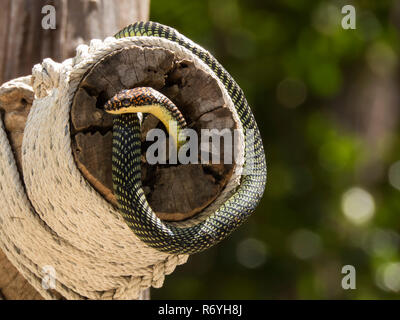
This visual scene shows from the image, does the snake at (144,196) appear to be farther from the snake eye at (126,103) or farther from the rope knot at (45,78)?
the rope knot at (45,78)

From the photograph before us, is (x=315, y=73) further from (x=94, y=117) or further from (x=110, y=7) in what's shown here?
(x=94, y=117)

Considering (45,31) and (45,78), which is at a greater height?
(45,31)

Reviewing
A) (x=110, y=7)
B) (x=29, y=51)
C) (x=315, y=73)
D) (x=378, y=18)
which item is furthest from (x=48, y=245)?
(x=378, y=18)

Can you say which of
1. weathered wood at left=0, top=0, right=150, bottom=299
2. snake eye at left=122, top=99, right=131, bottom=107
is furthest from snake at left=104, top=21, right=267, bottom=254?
weathered wood at left=0, top=0, right=150, bottom=299

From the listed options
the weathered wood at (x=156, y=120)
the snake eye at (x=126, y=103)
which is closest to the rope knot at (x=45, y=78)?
the weathered wood at (x=156, y=120)

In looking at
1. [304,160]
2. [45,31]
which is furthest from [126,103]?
[304,160]

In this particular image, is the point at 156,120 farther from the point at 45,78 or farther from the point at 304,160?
the point at 304,160
